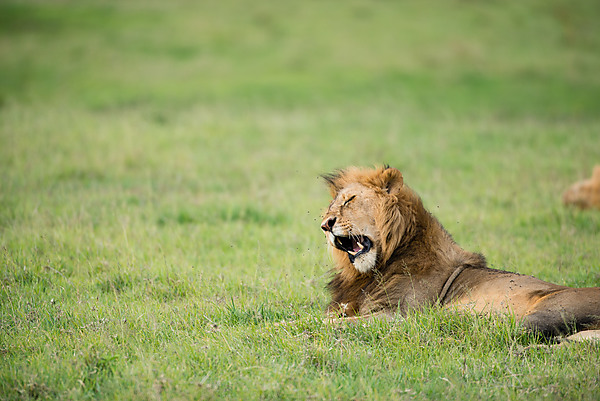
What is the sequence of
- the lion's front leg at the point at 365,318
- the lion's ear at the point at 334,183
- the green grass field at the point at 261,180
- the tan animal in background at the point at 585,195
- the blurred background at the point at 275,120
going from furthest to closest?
the tan animal in background at the point at 585,195
the blurred background at the point at 275,120
the lion's ear at the point at 334,183
the lion's front leg at the point at 365,318
the green grass field at the point at 261,180

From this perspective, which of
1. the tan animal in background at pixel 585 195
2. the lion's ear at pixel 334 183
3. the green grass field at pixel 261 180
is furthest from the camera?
the tan animal in background at pixel 585 195

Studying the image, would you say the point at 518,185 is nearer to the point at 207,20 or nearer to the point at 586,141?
the point at 586,141

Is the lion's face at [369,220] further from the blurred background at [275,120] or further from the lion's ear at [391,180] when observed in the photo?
the blurred background at [275,120]

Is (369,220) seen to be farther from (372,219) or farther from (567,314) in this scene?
(567,314)

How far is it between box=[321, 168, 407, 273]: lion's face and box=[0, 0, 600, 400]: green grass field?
63 centimetres

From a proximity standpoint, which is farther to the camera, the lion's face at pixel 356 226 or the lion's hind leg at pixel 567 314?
the lion's face at pixel 356 226

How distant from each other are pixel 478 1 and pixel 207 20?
14346mm

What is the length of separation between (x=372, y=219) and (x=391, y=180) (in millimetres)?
370

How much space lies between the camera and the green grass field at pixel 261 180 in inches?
170

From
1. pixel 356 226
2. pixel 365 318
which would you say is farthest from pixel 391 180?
pixel 365 318

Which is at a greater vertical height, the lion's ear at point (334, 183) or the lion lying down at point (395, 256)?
the lion's ear at point (334, 183)

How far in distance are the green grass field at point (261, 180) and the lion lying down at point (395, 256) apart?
34cm

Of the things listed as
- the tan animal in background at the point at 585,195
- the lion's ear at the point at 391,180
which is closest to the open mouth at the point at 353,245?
the lion's ear at the point at 391,180

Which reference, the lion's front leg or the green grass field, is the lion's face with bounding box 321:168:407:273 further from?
the green grass field
